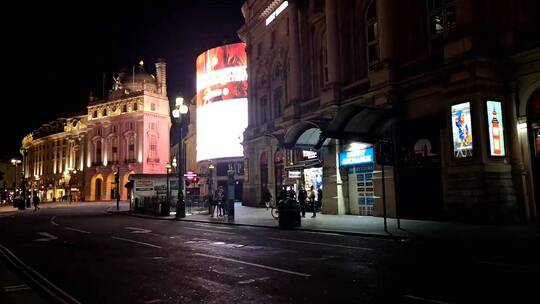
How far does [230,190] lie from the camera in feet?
85.3

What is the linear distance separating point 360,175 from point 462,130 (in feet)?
25.8

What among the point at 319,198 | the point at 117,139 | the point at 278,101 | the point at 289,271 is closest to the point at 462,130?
the point at 289,271

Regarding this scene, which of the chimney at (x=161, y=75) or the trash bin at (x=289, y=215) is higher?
the chimney at (x=161, y=75)

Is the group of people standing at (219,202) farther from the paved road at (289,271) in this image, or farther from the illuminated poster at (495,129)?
the illuminated poster at (495,129)

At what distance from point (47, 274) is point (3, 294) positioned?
202 cm

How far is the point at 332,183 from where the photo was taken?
84.6 feet

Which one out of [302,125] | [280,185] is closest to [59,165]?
[280,185]

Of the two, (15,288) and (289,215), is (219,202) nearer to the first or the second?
(289,215)

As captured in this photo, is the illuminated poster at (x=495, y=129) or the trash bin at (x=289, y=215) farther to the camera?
the trash bin at (x=289, y=215)

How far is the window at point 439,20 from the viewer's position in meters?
20.0

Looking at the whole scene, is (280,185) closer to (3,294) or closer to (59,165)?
(3,294)

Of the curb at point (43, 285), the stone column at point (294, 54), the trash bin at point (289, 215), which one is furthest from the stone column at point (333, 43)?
the curb at point (43, 285)

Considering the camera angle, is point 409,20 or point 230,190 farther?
point 230,190

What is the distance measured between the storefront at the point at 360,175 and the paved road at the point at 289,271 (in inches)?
375
